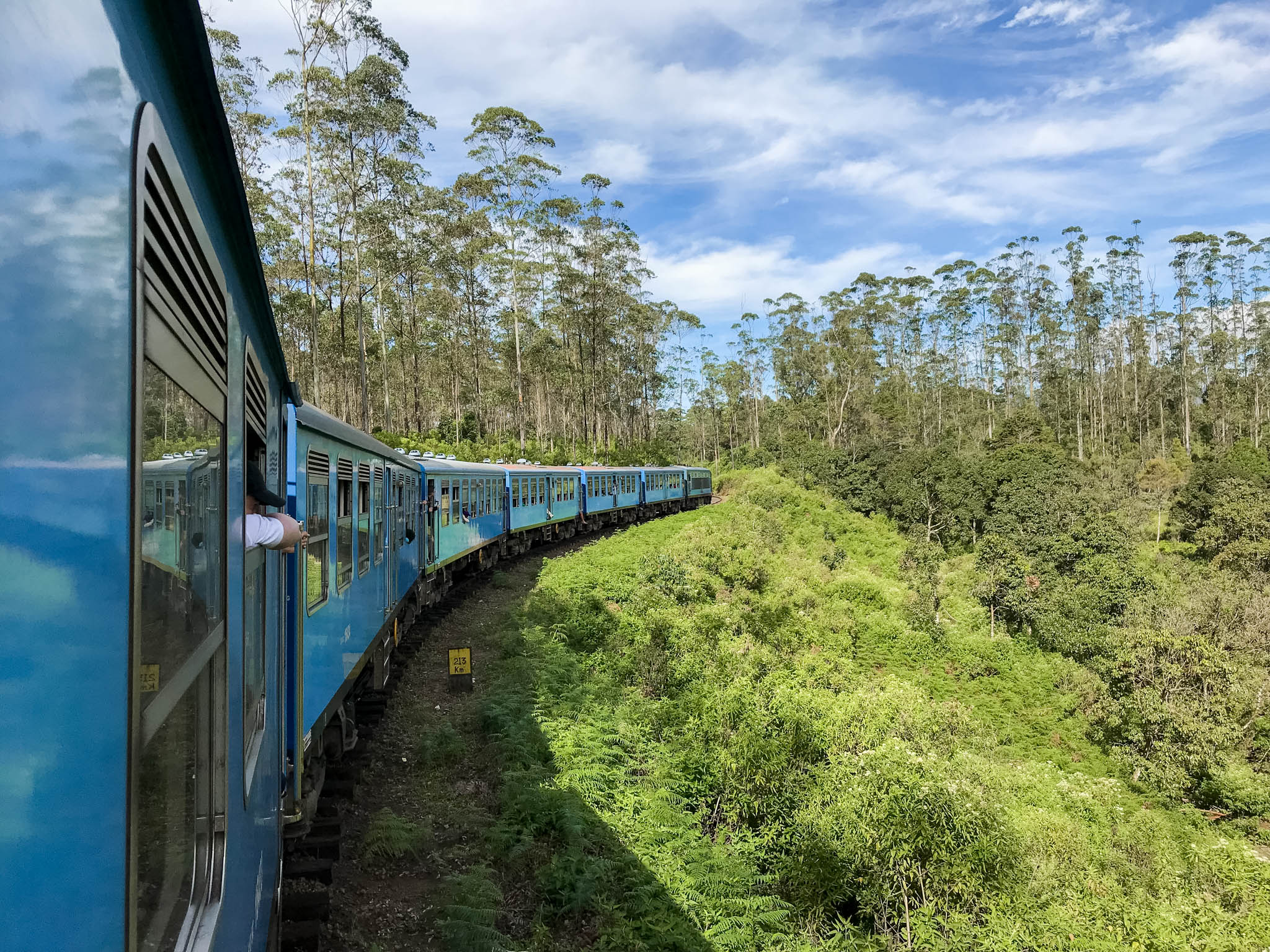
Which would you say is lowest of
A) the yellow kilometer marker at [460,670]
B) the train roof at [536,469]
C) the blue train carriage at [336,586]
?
the yellow kilometer marker at [460,670]

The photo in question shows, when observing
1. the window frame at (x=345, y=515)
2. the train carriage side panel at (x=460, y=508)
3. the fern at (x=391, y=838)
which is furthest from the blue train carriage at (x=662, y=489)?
the fern at (x=391, y=838)

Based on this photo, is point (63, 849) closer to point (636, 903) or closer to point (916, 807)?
point (636, 903)

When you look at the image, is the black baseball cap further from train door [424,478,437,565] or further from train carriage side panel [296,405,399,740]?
train door [424,478,437,565]

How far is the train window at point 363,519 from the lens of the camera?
6793 mm

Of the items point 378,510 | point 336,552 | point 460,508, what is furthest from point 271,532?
point 460,508

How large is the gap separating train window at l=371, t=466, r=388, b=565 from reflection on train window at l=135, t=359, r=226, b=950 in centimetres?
581

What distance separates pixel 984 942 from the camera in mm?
6969

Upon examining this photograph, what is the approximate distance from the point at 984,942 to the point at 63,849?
7937mm

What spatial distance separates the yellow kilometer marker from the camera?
9469mm

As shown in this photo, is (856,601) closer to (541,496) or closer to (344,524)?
(541,496)

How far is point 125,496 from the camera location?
100 cm

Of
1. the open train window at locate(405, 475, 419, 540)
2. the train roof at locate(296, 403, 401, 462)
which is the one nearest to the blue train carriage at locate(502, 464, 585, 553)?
the open train window at locate(405, 475, 419, 540)

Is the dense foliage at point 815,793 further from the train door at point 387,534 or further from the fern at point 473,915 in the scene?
the train door at point 387,534

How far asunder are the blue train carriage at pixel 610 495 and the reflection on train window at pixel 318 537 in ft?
62.2
